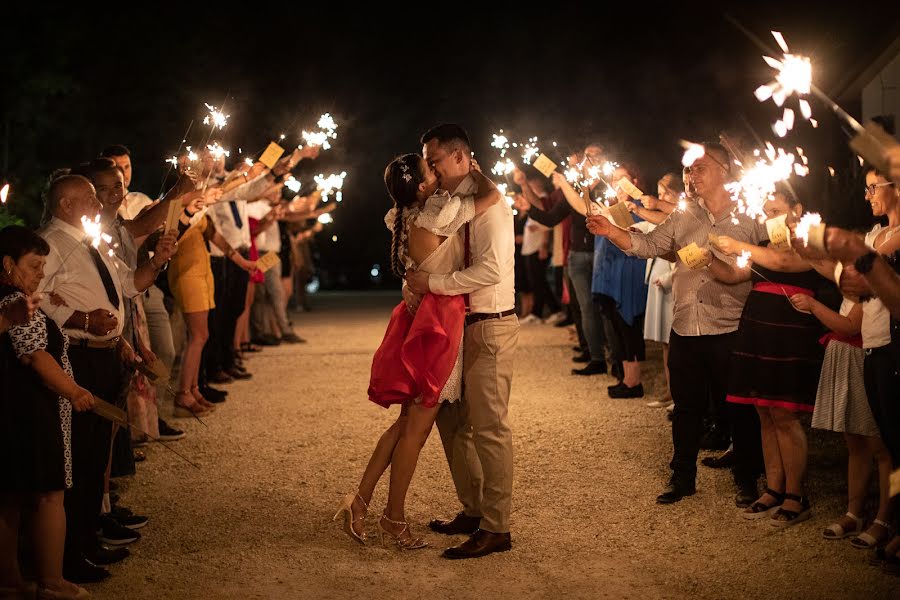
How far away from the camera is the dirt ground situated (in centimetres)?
498

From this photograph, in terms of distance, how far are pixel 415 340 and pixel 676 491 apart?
2158 millimetres

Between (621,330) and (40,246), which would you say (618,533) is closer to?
(40,246)

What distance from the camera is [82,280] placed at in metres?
5.28

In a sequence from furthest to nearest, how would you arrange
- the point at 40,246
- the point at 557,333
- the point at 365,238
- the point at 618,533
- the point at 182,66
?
the point at 365,238
the point at 182,66
the point at 557,333
the point at 618,533
the point at 40,246

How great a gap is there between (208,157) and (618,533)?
4.04 metres

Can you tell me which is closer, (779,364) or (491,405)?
(491,405)

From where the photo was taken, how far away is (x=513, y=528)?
19.3ft

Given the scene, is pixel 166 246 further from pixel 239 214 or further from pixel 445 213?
pixel 239 214

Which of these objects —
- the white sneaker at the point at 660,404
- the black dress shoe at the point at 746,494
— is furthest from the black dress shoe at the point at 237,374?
the black dress shoe at the point at 746,494

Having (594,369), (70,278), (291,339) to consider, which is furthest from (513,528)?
(291,339)

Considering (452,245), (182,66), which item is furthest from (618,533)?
(182,66)

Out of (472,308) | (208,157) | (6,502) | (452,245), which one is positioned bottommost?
(6,502)

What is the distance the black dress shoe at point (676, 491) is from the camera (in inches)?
251

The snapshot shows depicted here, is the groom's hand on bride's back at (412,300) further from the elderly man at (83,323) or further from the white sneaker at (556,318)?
the white sneaker at (556,318)
